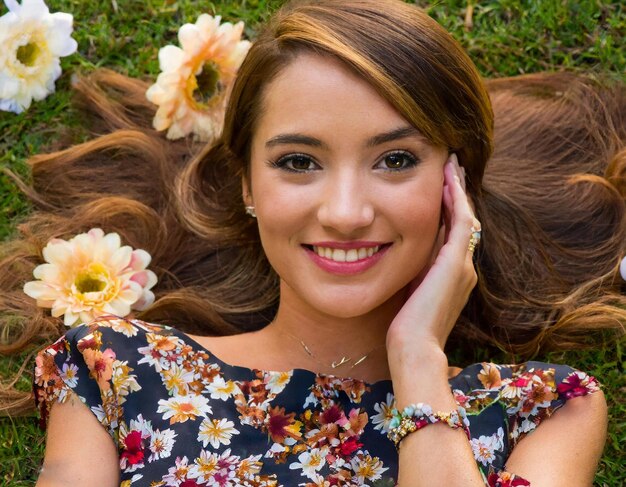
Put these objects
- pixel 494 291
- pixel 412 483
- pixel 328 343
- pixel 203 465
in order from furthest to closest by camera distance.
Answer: pixel 494 291 < pixel 328 343 < pixel 203 465 < pixel 412 483

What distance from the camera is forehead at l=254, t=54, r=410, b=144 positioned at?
151 inches

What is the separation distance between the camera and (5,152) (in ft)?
17.5

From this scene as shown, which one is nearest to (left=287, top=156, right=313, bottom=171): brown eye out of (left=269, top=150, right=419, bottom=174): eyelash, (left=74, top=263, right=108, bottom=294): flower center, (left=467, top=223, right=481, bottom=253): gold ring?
(left=269, top=150, right=419, bottom=174): eyelash

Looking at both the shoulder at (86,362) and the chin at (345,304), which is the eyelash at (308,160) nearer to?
the chin at (345,304)

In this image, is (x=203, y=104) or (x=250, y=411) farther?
(x=203, y=104)

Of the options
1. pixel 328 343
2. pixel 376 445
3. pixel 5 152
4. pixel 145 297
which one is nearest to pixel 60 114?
pixel 5 152

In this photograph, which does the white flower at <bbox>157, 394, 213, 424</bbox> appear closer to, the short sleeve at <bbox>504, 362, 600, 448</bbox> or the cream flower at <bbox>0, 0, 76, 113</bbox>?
the short sleeve at <bbox>504, 362, 600, 448</bbox>

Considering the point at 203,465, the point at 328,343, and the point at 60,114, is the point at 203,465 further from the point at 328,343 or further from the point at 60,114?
the point at 60,114

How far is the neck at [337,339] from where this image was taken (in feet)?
14.1

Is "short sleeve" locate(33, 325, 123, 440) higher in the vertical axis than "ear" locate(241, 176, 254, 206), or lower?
lower

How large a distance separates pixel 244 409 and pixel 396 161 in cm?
101

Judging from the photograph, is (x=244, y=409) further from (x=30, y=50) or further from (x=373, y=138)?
(x=30, y=50)

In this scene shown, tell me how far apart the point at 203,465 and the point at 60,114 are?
205cm

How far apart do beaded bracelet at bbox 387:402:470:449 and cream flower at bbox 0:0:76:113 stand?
236cm
